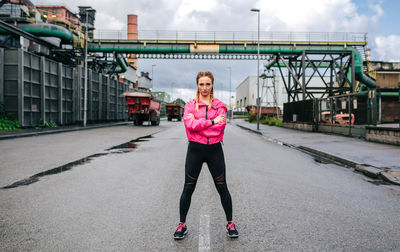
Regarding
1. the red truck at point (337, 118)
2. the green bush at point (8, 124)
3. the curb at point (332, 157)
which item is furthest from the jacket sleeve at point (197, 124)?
the green bush at point (8, 124)

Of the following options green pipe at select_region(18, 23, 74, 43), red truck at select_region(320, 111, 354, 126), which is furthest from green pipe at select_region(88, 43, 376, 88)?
red truck at select_region(320, 111, 354, 126)

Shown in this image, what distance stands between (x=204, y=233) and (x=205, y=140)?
1078 millimetres

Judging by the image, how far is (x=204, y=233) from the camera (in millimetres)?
3607

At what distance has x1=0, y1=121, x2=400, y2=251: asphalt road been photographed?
3.34m

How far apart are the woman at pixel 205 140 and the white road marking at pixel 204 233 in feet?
0.69

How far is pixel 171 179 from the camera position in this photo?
6.57 m

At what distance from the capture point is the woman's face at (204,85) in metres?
3.45

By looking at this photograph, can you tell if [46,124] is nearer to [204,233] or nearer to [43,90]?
[43,90]

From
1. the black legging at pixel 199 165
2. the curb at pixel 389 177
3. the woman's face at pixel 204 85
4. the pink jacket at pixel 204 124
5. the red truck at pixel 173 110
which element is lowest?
the curb at pixel 389 177

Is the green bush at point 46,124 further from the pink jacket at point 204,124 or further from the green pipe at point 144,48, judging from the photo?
the pink jacket at point 204,124

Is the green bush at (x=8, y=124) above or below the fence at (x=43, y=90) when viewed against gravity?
below

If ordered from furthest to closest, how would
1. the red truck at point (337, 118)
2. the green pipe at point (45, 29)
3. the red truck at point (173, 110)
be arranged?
the red truck at point (173, 110) < the green pipe at point (45, 29) < the red truck at point (337, 118)

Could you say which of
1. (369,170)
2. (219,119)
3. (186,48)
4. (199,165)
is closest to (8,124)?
(186,48)

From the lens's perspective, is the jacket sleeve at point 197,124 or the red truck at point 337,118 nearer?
the jacket sleeve at point 197,124
